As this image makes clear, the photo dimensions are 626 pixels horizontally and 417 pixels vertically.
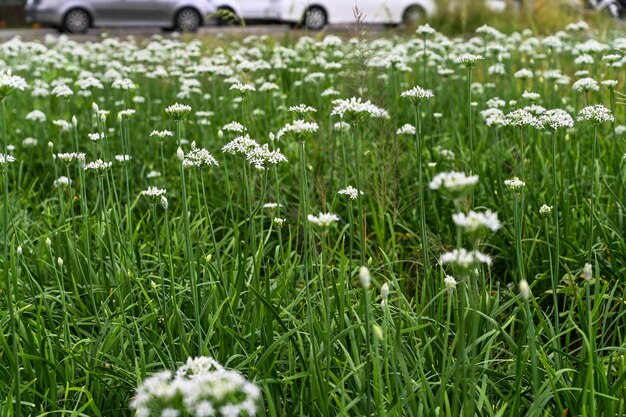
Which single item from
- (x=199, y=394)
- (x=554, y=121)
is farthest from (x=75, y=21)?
(x=199, y=394)

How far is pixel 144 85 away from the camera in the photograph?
25.8 feet

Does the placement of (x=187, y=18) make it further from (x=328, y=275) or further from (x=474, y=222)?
(x=474, y=222)

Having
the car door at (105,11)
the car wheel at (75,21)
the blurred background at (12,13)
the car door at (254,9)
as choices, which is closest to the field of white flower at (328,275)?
the car wheel at (75,21)

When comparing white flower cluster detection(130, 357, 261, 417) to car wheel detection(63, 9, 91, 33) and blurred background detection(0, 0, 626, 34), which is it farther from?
car wheel detection(63, 9, 91, 33)

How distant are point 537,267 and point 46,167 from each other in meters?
3.85

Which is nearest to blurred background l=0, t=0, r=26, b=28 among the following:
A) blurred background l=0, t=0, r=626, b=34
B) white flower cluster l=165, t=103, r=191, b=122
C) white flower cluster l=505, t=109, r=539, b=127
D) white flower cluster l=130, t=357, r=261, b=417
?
blurred background l=0, t=0, r=626, b=34

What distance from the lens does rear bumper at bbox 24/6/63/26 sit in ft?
70.3

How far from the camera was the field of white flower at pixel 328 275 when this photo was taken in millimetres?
2484

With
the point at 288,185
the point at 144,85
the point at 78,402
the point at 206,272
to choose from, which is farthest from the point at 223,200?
the point at 144,85

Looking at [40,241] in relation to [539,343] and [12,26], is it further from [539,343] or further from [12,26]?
[12,26]

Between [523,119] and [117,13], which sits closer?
[523,119]

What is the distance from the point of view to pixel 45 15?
2159 centimetres

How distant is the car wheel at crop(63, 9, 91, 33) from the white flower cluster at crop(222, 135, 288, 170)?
65.4ft

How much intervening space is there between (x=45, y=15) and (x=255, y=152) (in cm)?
2048
